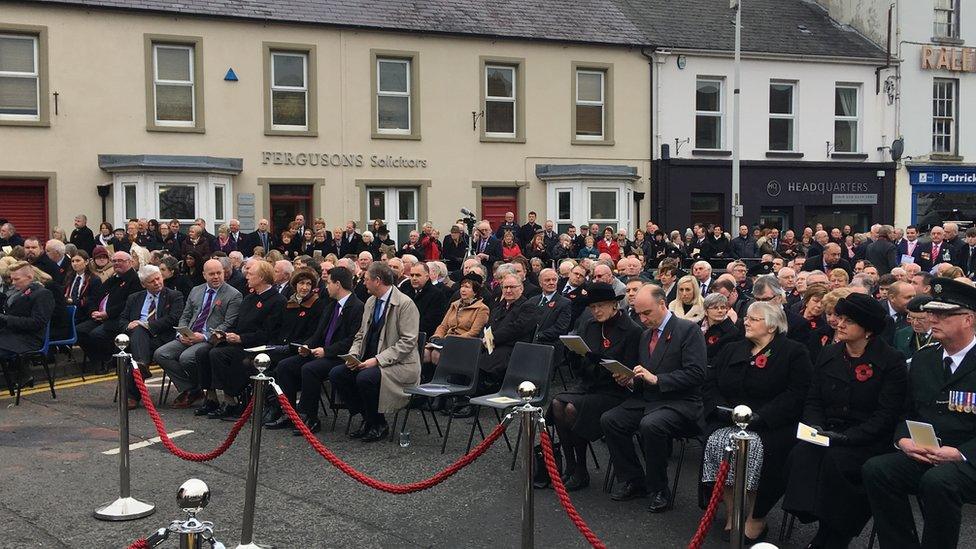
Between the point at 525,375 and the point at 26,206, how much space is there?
52.6 feet

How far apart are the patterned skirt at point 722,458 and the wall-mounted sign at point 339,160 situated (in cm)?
1759

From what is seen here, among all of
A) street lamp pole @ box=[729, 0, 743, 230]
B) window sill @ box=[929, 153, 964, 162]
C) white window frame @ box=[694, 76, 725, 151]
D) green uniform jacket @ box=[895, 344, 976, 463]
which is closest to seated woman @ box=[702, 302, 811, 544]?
green uniform jacket @ box=[895, 344, 976, 463]

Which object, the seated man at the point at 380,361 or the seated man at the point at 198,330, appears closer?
the seated man at the point at 380,361

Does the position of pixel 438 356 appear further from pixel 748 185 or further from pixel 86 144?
pixel 748 185

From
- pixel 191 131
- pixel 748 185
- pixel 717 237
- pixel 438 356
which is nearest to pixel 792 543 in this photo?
pixel 438 356

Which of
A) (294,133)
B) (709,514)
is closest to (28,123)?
(294,133)

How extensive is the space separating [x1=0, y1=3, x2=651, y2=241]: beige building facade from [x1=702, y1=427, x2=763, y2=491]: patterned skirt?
671 inches

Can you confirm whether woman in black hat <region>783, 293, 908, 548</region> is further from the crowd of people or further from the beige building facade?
the beige building facade

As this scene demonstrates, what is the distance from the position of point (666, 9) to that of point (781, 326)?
2341 cm

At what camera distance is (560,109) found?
83.8 feet

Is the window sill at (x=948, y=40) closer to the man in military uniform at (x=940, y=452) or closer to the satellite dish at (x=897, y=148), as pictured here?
the satellite dish at (x=897, y=148)

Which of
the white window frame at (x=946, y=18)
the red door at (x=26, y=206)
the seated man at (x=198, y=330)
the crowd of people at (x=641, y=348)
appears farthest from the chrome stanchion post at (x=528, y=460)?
the white window frame at (x=946, y=18)

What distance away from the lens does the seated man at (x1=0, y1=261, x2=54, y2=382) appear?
1112 cm

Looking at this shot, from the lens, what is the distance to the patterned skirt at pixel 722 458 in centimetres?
657
